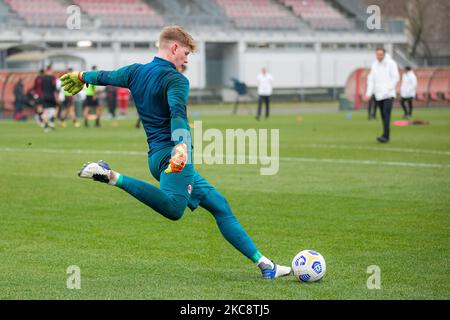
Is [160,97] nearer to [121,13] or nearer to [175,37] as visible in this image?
[175,37]

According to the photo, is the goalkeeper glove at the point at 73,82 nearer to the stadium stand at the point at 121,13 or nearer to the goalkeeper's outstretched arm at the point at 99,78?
the goalkeeper's outstretched arm at the point at 99,78

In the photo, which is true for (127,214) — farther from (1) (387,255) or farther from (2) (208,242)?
(1) (387,255)

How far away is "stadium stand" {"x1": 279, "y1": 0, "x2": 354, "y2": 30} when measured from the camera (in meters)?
71.0

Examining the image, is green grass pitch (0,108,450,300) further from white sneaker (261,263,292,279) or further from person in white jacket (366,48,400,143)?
person in white jacket (366,48,400,143)

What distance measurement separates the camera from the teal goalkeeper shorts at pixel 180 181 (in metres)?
7.77

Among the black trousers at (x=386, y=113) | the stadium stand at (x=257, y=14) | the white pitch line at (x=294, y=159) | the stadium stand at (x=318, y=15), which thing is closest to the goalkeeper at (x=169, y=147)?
the white pitch line at (x=294, y=159)

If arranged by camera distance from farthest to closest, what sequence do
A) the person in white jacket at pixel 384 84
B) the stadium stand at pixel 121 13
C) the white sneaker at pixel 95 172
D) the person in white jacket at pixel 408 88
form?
the stadium stand at pixel 121 13, the person in white jacket at pixel 408 88, the person in white jacket at pixel 384 84, the white sneaker at pixel 95 172

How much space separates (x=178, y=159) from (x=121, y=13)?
189ft

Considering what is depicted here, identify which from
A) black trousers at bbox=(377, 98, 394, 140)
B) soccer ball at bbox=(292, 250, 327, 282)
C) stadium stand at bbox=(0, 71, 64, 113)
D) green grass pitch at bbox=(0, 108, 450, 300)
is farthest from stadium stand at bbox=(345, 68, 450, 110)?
soccer ball at bbox=(292, 250, 327, 282)

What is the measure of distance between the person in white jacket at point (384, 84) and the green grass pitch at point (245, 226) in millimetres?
3235

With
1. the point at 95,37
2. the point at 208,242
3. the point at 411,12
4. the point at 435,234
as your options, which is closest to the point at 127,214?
the point at 208,242

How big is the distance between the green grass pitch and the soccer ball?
83 mm

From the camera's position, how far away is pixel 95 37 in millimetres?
58438

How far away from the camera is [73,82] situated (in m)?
8.62
